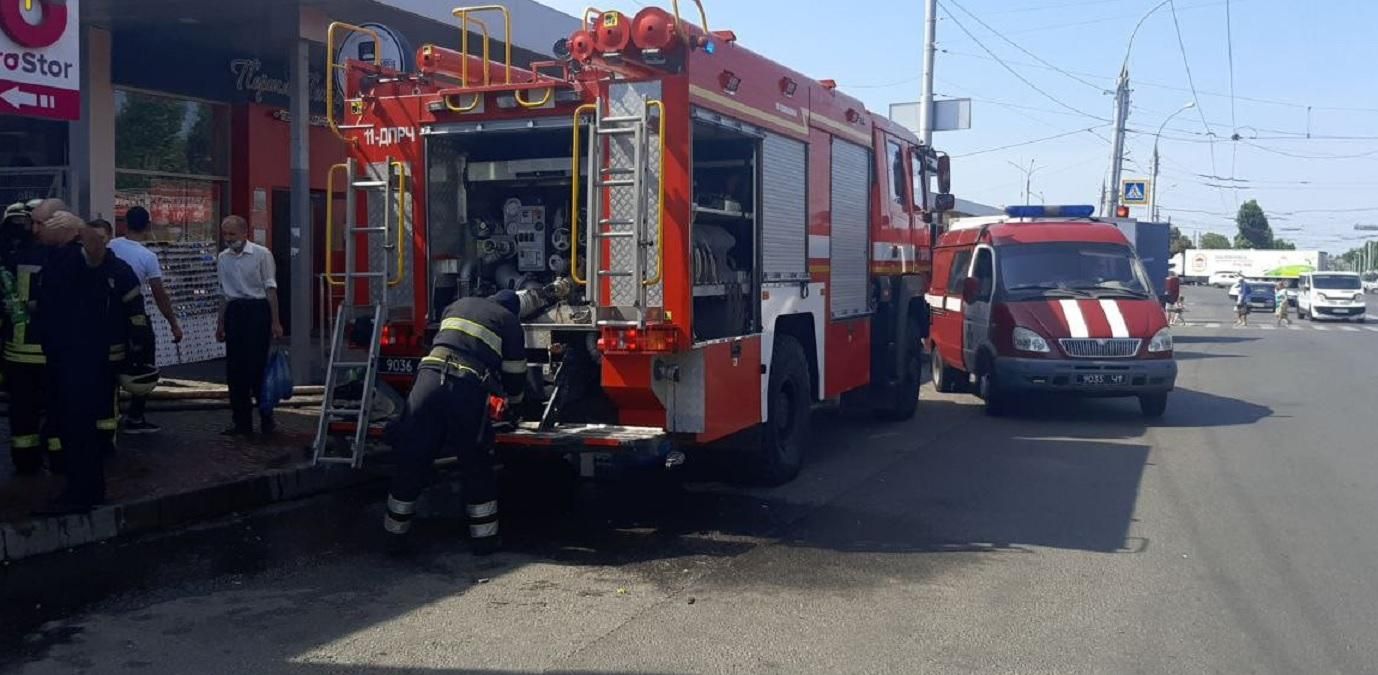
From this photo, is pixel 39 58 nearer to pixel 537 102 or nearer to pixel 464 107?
pixel 464 107

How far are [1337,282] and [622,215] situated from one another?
1650 inches

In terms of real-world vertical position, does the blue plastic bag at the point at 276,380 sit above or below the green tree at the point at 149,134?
below

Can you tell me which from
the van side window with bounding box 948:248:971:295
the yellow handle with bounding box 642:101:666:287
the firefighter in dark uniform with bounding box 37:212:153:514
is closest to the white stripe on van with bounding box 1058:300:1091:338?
A: the van side window with bounding box 948:248:971:295

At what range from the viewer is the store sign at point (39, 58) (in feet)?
25.9

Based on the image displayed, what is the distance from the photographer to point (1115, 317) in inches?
514

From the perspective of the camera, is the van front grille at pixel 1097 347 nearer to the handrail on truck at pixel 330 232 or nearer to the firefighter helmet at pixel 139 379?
the handrail on truck at pixel 330 232

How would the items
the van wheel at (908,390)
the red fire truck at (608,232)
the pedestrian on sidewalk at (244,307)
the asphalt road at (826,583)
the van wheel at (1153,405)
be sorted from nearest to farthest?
1. the asphalt road at (826,583)
2. the red fire truck at (608,232)
3. the pedestrian on sidewalk at (244,307)
4. the van wheel at (908,390)
5. the van wheel at (1153,405)

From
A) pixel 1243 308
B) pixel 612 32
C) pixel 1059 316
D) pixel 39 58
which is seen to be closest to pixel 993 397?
pixel 1059 316

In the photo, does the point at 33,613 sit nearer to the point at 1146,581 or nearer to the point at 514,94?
the point at 514,94

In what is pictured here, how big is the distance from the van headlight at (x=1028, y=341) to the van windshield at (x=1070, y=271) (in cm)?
54

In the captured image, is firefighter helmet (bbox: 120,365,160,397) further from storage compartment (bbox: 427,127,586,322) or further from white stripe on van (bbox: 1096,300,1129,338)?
white stripe on van (bbox: 1096,300,1129,338)

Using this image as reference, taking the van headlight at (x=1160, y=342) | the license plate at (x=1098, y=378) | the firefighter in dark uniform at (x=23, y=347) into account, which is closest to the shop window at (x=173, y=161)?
the firefighter in dark uniform at (x=23, y=347)

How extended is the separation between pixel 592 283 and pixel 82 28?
8.01m

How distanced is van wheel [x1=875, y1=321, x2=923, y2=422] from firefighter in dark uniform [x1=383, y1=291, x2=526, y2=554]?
625 centimetres
